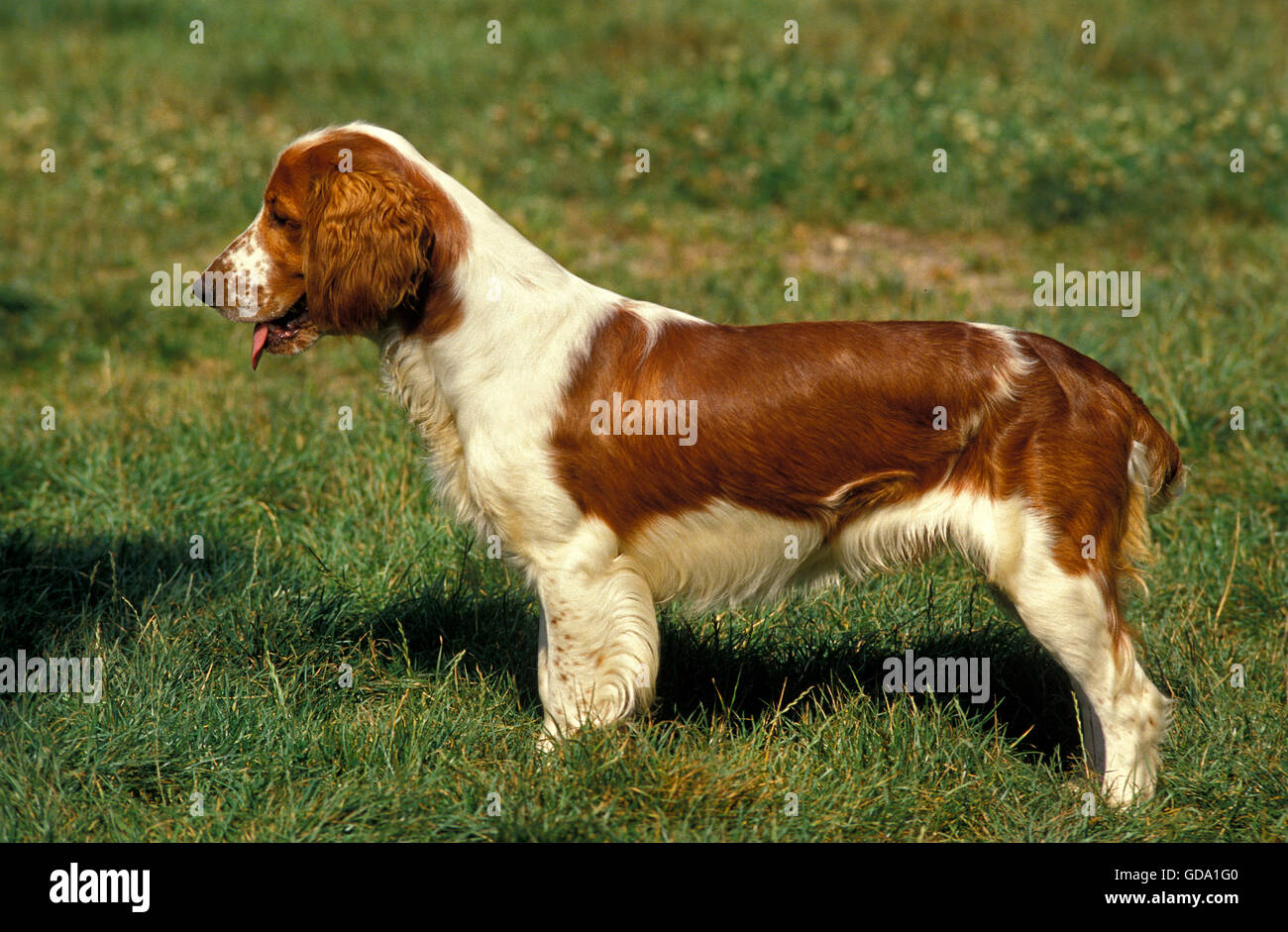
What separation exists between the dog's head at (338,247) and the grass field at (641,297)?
3.46 feet

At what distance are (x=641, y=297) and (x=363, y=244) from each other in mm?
3974

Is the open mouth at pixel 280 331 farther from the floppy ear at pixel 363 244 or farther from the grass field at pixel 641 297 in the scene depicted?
the grass field at pixel 641 297

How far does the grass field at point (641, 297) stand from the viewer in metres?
3.67

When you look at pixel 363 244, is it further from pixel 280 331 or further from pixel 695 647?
pixel 695 647

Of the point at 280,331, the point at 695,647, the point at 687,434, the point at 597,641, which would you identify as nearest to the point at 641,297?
the point at 695,647

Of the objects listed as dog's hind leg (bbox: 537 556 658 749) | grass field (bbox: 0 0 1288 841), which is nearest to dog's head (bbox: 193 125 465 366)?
dog's hind leg (bbox: 537 556 658 749)

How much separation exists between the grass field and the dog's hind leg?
111 millimetres

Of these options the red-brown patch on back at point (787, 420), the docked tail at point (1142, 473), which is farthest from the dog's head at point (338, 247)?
the docked tail at point (1142, 473)

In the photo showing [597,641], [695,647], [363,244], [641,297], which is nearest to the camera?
[363,244]

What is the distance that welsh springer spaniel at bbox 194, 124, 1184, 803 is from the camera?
3594 mm

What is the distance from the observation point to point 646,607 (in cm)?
372

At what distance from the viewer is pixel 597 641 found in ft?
12.2

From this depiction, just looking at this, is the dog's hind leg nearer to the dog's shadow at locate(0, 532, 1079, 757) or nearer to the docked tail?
the dog's shadow at locate(0, 532, 1079, 757)
